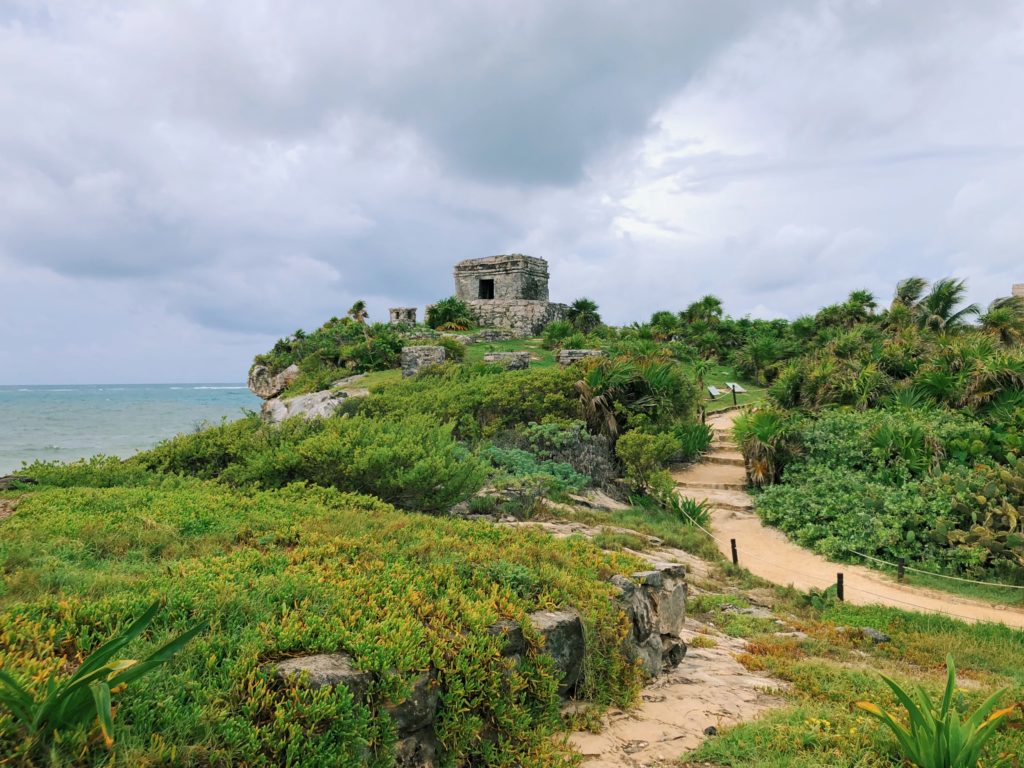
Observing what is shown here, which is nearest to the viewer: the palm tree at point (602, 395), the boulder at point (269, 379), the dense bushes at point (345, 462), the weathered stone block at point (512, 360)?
the dense bushes at point (345, 462)

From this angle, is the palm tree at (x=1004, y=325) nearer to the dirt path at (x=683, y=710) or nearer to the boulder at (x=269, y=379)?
the dirt path at (x=683, y=710)

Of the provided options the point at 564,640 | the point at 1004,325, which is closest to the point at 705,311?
the point at 1004,325

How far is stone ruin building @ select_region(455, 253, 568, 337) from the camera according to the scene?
30.9m

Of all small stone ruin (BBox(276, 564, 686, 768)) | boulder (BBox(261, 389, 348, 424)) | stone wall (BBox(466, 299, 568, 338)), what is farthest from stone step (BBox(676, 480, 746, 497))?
stone wall (BBox(466, 299, 568, 338))

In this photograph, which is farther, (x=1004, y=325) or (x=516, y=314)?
(x=516, y=314)

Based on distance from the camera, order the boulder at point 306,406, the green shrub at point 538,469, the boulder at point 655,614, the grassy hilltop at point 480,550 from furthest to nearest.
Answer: the boulder at point 306,406
the green shrub at point 538,469
the boulder at point 655,614
the grassy hilltop at point 480,550

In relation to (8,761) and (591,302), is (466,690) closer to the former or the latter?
(8,761)

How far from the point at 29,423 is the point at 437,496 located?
156 feet

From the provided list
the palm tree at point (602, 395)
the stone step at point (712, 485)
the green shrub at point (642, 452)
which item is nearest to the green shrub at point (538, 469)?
the green shrub at point (642, 452)

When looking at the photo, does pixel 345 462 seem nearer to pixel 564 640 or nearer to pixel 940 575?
pixel 564 640

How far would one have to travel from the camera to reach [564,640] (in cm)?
380

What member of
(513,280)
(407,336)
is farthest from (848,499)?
(513,280)

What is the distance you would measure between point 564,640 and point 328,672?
5.41 feet

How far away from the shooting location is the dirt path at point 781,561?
7.88 metres
